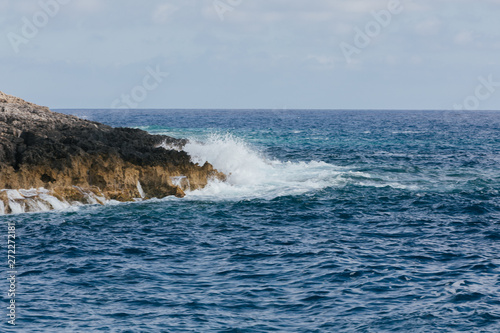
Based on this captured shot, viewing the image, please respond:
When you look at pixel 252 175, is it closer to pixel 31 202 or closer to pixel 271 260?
pixel 31 202

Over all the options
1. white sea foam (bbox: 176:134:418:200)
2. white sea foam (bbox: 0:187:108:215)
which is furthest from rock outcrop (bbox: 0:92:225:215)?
white sea foam (bbox: 176:134:418:200)

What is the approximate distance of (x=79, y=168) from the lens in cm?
3103

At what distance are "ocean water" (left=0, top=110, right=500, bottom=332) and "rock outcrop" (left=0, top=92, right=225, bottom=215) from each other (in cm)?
128

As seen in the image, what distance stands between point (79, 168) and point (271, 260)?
48.1 ft

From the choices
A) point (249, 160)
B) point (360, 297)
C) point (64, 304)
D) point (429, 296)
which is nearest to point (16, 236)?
point (64, 304)

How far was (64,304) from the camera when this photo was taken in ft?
54.9

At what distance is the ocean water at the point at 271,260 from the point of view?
1591 cm

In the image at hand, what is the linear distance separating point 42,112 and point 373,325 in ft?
113

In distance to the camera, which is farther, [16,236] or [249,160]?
[249,160]

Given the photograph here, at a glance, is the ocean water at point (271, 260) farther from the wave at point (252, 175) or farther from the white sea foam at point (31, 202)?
the white sea foam at point (31, 202)

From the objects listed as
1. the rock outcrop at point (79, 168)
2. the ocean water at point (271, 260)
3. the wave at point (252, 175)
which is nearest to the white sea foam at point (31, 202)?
the rock outcrop at point (79, 168)

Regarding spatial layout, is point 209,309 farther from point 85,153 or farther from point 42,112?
point 42,112

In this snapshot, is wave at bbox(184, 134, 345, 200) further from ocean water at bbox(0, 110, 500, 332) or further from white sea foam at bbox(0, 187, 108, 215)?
white sea foam at bbox(0, 187, 108, 215)

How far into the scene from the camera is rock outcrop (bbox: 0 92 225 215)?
29.3m
